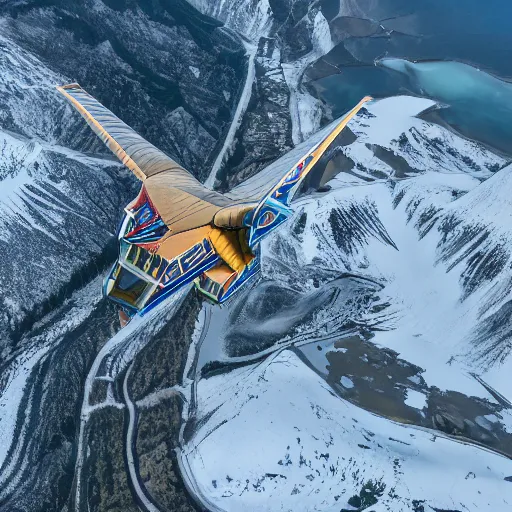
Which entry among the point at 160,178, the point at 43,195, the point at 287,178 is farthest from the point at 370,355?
the point at 43,195

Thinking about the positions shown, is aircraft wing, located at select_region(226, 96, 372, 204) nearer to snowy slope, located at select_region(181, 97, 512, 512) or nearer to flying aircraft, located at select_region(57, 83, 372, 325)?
flying aircraft, located at select_region(57, 83, 372, 325)

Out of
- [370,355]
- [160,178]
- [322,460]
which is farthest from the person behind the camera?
[370,355]

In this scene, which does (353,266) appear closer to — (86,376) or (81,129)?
(86,376)

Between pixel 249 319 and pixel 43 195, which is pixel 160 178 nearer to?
pixel 249 319

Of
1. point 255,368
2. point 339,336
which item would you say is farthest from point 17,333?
point 339,336

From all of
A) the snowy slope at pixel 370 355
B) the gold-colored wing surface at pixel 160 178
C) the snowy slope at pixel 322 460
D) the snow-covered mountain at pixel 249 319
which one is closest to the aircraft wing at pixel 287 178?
the snowy slope at pixel 370 355

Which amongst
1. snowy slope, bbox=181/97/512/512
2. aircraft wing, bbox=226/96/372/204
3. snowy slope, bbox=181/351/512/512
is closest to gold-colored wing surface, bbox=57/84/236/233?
aircraft wing, bbox=226/96/372/204
